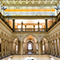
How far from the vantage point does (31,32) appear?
28.8m

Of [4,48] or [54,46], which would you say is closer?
[4,48]

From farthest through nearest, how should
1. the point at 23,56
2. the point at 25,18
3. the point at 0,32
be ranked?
Result: the point at 25,18, the point at 23,56, the point at 0,32

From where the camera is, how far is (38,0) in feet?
114

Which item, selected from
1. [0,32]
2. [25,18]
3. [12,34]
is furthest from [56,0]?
[0,32]

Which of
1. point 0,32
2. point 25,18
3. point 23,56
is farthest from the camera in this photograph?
point 25,18

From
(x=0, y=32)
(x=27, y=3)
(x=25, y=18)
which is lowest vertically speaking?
(x=0, y=32)

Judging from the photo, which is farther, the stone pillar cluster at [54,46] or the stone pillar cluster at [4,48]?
the stone pillar cluster at [54,46]

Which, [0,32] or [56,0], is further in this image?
[56,0]

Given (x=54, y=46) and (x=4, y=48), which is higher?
(x=54, y=46)

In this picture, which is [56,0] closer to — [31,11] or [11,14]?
[31,11]

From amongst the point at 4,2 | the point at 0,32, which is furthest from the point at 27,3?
the point at 0,32

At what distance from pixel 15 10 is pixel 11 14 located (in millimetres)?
1745

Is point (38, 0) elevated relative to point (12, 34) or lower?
elevated

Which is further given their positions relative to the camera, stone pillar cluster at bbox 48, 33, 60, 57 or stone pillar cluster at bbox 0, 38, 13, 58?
stone pillar cluster at bbox 48, 33, 60, 57
